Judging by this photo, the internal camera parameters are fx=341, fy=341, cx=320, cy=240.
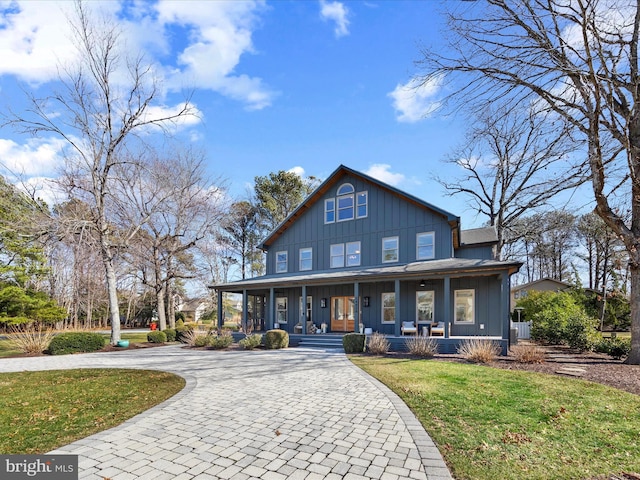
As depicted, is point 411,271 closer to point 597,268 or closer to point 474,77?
point 474,77

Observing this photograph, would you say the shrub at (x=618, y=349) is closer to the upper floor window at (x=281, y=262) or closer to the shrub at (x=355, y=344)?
the shrub at (x=355, y=344)

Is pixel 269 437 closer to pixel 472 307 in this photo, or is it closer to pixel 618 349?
pixel 618 349

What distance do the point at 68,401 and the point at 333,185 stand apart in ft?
49.1

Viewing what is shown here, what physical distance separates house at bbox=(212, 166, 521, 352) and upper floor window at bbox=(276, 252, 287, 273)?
0.06 metres

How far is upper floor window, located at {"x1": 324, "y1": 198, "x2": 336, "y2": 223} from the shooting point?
18.8 meters

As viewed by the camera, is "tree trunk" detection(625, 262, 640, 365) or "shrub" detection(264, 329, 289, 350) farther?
"shrub" detection(264, 329, 289, 350)

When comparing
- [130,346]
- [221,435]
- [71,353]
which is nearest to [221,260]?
[130,346]

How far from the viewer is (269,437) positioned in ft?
14.3

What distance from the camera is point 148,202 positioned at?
2091 cm

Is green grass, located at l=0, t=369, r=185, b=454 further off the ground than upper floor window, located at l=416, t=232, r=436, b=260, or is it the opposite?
upper floor window, located at l=416, t=232, r=436, b=260

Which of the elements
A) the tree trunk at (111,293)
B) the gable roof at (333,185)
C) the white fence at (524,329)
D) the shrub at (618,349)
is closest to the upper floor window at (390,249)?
the gable roof at (333,185)

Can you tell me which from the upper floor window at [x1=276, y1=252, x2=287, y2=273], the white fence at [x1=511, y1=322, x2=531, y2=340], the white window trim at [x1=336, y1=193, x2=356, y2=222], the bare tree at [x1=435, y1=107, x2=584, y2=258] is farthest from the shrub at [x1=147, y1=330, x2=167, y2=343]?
the bare tree at [x1=435, y1=107, x2=584, y2=258]

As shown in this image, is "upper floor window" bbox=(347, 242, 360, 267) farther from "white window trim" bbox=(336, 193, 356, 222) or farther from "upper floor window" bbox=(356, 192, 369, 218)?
"upper floor window" bbox=(356, 192, 369, 218)

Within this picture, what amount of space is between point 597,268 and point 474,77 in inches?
1376
